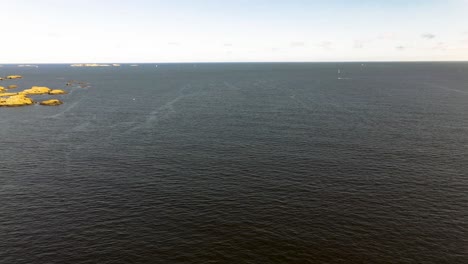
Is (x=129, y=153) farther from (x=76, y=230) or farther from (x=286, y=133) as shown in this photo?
(x=286, y=133)

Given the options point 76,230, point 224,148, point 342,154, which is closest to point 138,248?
point 76,230

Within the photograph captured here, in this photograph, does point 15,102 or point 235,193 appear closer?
point 235,193

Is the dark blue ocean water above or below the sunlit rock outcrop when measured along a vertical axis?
below

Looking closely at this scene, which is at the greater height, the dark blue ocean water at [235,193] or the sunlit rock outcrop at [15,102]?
the sunlit rock outcrop at [15,102]

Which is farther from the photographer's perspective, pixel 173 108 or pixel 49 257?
pixel 173 108

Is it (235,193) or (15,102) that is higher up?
(15,102)

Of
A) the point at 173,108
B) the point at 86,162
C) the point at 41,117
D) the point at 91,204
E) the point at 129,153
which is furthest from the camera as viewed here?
the point at 173,108

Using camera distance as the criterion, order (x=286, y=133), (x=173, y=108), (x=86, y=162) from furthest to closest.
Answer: (x=173, y=108) < (x=286, y=133) < (x=86, y=162)

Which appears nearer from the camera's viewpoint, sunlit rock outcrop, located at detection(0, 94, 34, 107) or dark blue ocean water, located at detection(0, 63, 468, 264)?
dark blue ocean water, located at detection(0, 63, 468, 264)
